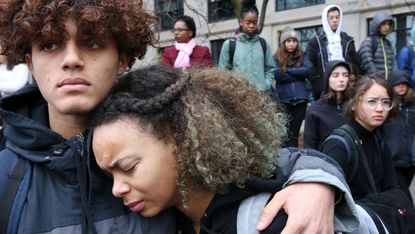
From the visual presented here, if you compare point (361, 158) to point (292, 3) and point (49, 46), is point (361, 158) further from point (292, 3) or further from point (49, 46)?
point (292, 3)

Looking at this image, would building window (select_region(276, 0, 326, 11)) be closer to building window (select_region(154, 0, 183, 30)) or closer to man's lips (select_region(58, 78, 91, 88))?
building window (select_region(154, 0, 183, 30))

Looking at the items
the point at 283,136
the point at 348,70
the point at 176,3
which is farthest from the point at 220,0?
the point at 283,136

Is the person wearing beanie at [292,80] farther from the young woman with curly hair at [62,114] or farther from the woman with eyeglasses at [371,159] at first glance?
the young woman with curly hair at [62,114]

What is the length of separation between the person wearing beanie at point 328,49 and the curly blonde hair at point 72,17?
16.5ft

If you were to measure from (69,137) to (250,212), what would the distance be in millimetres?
702

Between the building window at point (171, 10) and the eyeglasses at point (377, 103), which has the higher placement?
the building window at point (171, 10)

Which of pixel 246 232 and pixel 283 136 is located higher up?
pixel 283 136

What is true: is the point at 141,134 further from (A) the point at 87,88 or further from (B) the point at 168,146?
(A) the point at 87,88

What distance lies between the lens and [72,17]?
1.67 metres

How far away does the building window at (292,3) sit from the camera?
53.5 feet

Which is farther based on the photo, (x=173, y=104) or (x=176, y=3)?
(x=176, y=3)

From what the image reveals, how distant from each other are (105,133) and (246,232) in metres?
0.58

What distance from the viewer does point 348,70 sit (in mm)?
5301

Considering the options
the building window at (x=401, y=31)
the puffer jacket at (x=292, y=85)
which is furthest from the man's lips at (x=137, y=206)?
the building window at (x=401, y=31)
